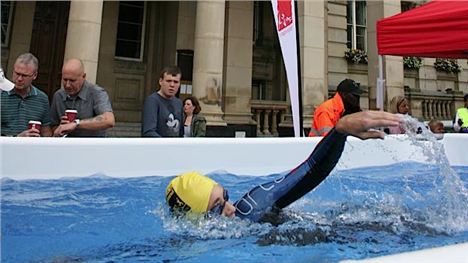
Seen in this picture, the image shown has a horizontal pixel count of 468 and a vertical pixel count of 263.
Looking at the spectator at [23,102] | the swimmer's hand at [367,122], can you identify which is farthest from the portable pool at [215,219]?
the swimmer's hand at [367,122]

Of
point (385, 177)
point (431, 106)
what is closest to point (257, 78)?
point (431, 106)

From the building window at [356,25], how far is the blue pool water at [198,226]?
13319mm

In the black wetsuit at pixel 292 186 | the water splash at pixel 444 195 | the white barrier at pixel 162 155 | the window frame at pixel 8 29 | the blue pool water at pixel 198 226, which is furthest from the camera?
the window frame at pixel 8 29

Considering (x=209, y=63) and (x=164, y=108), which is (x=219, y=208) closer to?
(x=164, y=108)

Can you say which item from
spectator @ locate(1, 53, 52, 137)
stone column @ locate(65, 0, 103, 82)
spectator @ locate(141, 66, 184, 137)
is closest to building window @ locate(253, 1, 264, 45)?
stone column @ locate(65, 0, 103, 82)

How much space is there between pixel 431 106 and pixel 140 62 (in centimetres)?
1189

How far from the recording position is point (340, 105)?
4.30 meters

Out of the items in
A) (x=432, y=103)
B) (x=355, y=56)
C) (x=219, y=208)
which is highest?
(x=355, y=56)

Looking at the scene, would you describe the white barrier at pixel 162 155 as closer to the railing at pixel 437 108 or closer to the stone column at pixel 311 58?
the stone column at pixel 311 58

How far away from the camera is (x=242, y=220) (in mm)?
2961

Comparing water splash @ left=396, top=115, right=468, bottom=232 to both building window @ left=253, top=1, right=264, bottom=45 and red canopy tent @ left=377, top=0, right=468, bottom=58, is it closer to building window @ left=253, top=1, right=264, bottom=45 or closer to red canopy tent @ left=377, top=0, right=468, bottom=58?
red canopy tent @ left=377, top=0, right=468, bottom=58

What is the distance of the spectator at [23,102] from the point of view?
3893mm

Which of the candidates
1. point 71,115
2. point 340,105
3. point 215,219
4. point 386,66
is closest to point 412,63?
point 386,66

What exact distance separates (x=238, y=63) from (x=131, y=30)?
13.3 ft
